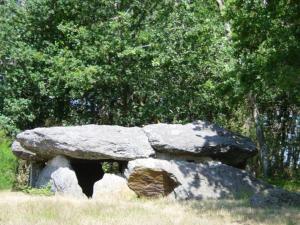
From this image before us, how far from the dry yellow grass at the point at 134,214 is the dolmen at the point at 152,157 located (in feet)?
7.01

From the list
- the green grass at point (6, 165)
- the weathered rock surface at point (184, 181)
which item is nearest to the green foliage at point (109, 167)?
the green grass at point (6, 165)

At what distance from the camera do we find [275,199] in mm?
11734

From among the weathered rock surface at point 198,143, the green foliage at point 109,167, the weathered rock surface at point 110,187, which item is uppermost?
the weathered rock surface at point 198,143

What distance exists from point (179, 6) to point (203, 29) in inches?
60.3

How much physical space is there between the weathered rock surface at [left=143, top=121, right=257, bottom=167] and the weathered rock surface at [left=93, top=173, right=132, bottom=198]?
1.44 metres

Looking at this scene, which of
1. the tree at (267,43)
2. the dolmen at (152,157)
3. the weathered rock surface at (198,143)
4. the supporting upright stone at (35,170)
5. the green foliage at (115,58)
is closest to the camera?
the tree at (267,43)

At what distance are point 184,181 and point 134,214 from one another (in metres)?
4.14

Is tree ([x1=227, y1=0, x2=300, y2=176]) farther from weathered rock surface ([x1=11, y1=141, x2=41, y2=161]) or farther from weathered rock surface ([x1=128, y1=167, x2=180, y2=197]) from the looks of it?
weathered rock surface ([x1=11, y1=141, x2=41, y2=161])

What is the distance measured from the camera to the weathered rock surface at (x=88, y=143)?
1423 cm

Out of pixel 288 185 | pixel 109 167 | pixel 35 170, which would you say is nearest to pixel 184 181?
pixel 288 185

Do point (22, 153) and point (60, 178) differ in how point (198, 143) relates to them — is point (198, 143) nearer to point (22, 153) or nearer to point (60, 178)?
point (60, 178)

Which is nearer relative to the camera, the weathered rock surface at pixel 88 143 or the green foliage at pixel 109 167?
the weathered rock surface at pixel 88 143

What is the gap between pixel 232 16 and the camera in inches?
530

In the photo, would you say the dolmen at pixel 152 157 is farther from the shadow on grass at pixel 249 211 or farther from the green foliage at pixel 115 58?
the green foliage at pixel 115 58
